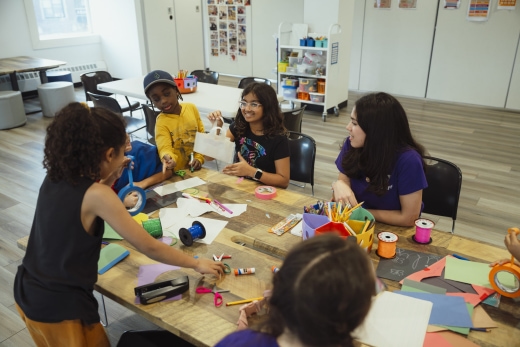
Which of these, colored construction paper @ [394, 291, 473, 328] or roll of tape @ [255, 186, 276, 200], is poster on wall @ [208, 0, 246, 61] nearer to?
roll of tape @ [255, 186, 276, 200]

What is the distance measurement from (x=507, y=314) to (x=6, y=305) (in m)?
2.52

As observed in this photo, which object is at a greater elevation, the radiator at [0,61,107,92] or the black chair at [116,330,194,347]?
the radiator at [0,61,107,92]

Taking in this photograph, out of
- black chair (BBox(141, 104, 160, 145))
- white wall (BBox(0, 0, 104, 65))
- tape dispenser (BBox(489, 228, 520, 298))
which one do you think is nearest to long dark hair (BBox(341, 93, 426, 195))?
tape dispenser (BBox(489, 228, 520, 298))

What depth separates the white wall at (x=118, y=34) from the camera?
7223mm

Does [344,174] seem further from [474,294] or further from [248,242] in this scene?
[474,294]

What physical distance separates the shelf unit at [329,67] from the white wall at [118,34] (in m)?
2.88

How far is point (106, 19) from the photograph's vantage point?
7.58 metres

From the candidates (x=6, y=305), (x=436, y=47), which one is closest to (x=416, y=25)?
(x=436, y=47)

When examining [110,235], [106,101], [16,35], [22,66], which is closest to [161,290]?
[110,235]

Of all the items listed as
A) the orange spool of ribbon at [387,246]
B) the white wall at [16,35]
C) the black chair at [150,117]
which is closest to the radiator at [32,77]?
the white wall at [16,35]

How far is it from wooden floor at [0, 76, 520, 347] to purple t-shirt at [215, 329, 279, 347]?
1543mm

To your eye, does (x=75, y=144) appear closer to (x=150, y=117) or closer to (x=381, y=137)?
(x=381, y=137)

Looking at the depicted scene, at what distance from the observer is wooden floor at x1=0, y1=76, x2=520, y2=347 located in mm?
2551

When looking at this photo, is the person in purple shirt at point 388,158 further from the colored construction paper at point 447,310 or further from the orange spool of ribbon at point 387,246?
the colored construction paper at point 447,310
